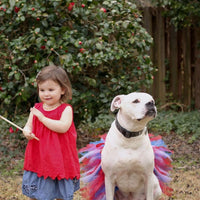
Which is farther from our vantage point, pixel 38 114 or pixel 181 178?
pixel 181 178

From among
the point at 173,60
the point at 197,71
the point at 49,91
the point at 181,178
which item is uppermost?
the point at 49,91

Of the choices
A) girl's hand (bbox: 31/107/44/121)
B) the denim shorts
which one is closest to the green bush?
girl's hand (bbox: 31/107/44/121)

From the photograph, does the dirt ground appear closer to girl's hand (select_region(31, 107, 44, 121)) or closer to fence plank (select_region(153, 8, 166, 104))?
girl's hand (select_region(31, 107, 44, 121))

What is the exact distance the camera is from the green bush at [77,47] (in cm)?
497

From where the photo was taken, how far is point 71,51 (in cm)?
525

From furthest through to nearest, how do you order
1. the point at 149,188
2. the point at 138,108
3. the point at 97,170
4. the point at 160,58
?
the point at 160,58 → the point at 97,170 → the point at 149,188 → the point at 138,108

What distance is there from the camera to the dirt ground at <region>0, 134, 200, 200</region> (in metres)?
4.53

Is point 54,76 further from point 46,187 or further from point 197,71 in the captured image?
point 197,71

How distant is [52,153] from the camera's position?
318cm

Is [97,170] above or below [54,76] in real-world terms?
below

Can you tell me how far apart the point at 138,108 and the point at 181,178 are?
7.79ft

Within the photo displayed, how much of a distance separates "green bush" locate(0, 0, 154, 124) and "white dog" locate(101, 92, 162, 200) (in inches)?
69.7

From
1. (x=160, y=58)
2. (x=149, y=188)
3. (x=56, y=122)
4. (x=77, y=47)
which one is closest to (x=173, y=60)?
(x=160, y=58)

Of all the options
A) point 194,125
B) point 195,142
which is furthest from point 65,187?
point 194,125
